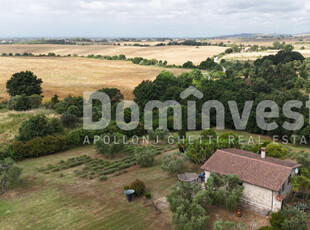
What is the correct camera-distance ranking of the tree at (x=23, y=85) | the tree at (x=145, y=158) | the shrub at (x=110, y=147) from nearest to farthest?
the tree at (x=145, y=158) < the shrub at (x=110, y=147) < the tree at (x=23, y=85)

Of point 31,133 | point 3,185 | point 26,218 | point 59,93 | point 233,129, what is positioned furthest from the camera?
point 59,93

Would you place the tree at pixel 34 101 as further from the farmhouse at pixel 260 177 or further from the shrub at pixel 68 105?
the farmhouse at pixel 260 177

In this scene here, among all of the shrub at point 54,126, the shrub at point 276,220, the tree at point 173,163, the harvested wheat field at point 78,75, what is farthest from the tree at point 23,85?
the shrub at point 276,220

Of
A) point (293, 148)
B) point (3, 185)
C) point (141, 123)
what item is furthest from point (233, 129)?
point (3, 185)

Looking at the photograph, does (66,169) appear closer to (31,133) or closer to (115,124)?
(31,133)

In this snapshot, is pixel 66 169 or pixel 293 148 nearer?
pixel 66 169

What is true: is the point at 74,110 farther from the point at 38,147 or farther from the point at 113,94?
the point at 38,147

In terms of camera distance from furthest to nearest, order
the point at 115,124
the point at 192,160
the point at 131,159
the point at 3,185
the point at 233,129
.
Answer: the point at 233,129 → the point at 115,124 → the point at 131,159 → the point at 192,160 → the point at 3,185
